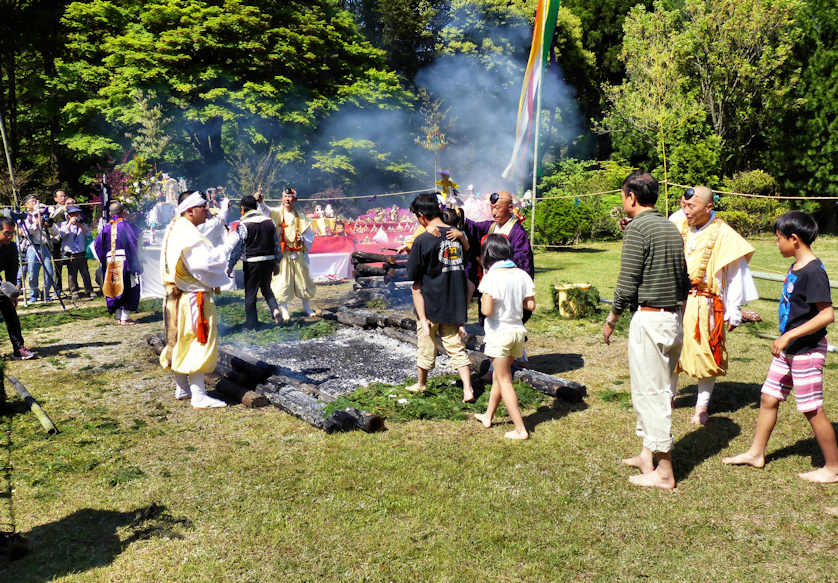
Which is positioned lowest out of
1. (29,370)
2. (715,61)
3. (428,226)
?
(29,370)

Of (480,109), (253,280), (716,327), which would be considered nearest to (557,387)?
(716,327)

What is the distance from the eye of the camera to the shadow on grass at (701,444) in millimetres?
4832

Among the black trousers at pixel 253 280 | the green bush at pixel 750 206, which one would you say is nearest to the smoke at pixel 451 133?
the green bush at pixel 750 206

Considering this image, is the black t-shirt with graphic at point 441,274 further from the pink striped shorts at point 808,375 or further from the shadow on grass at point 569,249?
the shadow on grass at point 569,249

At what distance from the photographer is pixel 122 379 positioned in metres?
7.32

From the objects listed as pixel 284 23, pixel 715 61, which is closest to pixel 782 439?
pixel 715 61

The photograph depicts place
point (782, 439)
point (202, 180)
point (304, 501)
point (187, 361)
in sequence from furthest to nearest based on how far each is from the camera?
1. point (202, 180)
2. point (187, 361)
3. point (782, 439)
4. point (304, 501)

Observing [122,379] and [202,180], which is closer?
[122,379]

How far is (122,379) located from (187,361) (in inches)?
62.6

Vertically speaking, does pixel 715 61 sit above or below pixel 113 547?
above

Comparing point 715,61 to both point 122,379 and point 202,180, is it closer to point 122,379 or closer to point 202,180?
point 202,180

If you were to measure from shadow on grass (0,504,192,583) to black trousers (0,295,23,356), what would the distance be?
186 inches

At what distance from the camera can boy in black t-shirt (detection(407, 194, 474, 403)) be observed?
20.3 feet

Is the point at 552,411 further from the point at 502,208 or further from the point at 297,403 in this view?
the point at 297,403
